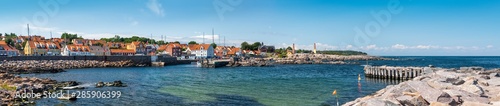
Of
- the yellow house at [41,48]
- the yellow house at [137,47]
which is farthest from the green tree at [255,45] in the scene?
the yellow house at [41,48]

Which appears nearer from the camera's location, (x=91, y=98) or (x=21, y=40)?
(x=91, y=98)

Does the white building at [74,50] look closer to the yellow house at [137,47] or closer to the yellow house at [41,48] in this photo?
the yellow house at [41,48]

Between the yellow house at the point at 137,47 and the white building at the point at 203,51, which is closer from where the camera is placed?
the white building at the point at 203,51

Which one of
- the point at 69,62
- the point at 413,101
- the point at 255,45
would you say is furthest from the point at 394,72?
the point at 255,45

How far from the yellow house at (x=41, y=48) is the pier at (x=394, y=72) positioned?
93.9m

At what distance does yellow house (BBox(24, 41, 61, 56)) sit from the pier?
93.9 m

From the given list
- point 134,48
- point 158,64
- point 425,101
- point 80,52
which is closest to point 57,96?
point 425,101

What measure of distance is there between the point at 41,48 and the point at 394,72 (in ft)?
331

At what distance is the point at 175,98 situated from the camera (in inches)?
914

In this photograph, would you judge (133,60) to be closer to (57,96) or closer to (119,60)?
(119,60)

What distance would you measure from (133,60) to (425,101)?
86157 mm

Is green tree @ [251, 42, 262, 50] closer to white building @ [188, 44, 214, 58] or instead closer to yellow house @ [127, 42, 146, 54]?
white building @ [188, 44, 214, 58]

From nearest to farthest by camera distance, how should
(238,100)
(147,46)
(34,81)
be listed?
(238,100) < (34,81) < (147,46)

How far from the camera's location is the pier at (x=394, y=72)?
3731 centimetres
